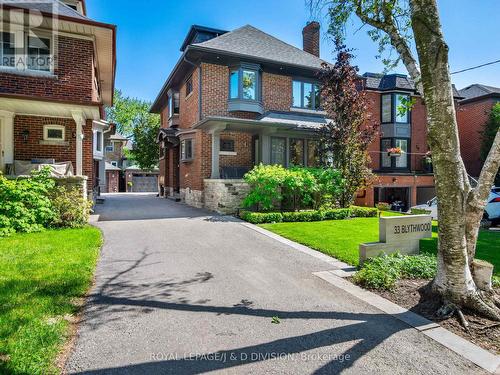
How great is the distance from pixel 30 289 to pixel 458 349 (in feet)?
16.2

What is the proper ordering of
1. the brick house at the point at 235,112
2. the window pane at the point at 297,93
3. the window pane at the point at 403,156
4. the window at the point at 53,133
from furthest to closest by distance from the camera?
the window pane at the point at 403,156 < the window pane at the point at 297,93 < the brick house at the point at 235,112 < the window at the point at 53,133

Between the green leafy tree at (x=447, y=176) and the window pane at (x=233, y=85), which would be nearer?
the green leafy tree at (x=447, y=176)

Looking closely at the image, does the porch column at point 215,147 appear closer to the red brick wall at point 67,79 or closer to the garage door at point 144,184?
the red brick wall at point 67,79

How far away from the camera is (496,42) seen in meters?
6.05

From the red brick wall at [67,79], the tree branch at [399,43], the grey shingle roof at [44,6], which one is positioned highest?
the grey shingle roof at [44,6]

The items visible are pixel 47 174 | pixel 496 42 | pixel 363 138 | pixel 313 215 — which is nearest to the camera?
pixel 496 42

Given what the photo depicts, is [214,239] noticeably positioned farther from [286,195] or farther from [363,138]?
[363,138]

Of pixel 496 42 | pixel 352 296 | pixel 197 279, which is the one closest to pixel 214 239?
pixel 197 279

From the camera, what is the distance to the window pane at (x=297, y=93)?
52.6ft

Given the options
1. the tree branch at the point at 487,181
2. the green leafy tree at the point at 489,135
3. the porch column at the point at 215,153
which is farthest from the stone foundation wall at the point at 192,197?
the green leafy tree at the point at 489,135

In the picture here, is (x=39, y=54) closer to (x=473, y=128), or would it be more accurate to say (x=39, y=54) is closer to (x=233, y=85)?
(x=233, y=85)

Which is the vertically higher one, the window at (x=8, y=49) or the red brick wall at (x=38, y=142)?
the window at (x=8, y=49)

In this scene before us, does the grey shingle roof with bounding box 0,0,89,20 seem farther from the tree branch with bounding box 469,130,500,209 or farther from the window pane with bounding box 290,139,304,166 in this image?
the tree branch with bounding box 469,130,500,209

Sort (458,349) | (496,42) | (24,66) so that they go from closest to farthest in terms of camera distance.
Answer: (458,349) < (496,42) < (24,66)
